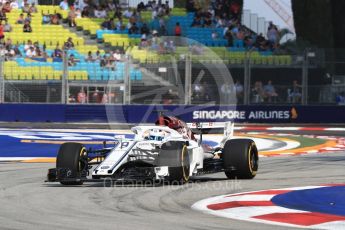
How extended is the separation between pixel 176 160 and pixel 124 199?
1.64m

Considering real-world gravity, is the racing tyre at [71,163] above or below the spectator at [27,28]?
below

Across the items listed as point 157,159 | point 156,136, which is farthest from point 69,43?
point 157,159

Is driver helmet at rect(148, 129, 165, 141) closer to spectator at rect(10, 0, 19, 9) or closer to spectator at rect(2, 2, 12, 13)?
spectator at rect(2, 2, 12, 13)

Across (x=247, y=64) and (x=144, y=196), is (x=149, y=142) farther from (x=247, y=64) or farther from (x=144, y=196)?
(x=247, y=64)

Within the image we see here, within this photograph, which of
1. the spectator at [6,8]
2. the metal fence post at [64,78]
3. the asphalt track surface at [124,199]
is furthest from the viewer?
the spectator at [6,8]

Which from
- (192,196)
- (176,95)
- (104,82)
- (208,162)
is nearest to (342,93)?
(176,95)

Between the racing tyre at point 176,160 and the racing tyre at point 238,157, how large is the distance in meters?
1.18

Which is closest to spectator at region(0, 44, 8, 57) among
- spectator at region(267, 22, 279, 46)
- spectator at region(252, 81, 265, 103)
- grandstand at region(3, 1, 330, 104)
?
grandstand at region(3, 1, 330, 104)

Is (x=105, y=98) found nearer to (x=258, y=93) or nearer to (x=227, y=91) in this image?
(x=227, y=91)

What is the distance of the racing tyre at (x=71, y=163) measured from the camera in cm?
1232

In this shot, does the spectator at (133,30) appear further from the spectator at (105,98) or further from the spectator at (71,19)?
the spectator at (105,98)

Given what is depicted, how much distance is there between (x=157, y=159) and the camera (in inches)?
488

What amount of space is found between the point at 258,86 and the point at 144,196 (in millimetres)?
20241

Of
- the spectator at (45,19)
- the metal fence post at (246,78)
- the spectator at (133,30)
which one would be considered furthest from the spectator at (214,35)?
the metal fence post at (246,78)
